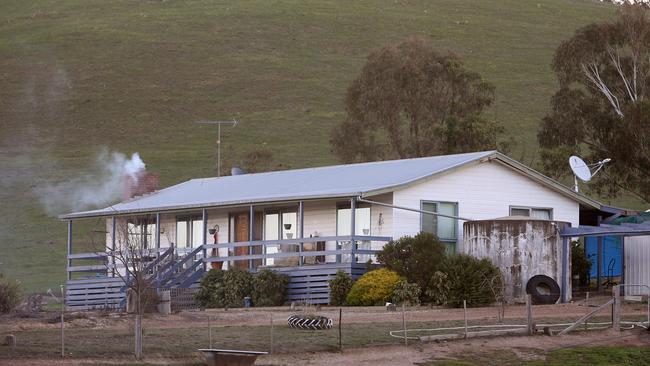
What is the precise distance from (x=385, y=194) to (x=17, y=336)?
14.1m

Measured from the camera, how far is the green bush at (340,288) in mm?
39344

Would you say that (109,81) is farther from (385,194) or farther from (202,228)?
(385,194)

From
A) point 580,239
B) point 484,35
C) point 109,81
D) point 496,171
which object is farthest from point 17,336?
point 484,35

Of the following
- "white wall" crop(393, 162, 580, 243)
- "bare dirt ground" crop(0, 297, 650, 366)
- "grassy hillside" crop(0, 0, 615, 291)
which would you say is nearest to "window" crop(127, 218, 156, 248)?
"bare dirt ground" crop(0, 297, 650, 366)

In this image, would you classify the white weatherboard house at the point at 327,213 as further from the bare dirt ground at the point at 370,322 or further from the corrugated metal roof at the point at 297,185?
the bare dirt ground at the point at 370,322

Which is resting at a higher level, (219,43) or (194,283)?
(219,43)

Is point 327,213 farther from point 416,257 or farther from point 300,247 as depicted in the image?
point 416,257

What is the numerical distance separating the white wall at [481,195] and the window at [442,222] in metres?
0.16

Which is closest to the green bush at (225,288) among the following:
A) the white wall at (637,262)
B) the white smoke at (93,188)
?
the white wall at (637,262)

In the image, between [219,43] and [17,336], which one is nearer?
[17,336]

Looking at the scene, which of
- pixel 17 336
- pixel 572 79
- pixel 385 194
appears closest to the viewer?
pixel 17 336

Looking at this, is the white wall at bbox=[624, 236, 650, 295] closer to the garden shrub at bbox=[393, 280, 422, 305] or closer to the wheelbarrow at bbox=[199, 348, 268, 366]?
the garden shrub at bbox=[393, 280, 422, 305]

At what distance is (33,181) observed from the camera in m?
81.5

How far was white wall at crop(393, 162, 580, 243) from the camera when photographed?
40.9m
